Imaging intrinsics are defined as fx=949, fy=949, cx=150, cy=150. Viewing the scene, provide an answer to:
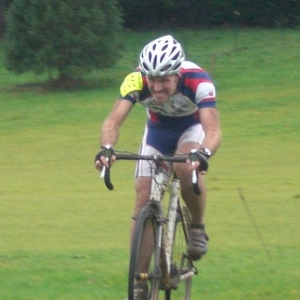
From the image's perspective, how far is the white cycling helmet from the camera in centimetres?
587

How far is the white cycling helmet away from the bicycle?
21.1 inches

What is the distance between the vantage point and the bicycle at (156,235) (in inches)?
225

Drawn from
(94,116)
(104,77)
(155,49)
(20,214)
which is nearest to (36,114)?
(94,116)

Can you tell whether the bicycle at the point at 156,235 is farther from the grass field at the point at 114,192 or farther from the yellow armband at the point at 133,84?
the grass field at the point at 114,192

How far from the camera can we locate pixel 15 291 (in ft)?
22.9

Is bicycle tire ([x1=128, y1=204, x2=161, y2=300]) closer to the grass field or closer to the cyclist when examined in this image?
the cyclist

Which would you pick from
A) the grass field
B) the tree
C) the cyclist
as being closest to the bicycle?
the cyclist

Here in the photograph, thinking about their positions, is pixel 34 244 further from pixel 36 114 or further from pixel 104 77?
pixel 104 77

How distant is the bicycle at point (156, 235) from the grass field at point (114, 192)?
0.79 meters

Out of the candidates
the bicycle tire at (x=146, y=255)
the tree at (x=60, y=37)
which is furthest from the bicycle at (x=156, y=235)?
the tree at (x=60, y=37)

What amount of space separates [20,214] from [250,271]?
465 cm

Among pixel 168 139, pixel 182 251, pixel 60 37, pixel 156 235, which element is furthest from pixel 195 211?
pixel 60 37

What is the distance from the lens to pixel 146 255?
5.87 meters

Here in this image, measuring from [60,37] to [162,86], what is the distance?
855 inches
